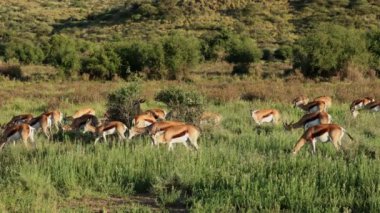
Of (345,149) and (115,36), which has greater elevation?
(345,149)

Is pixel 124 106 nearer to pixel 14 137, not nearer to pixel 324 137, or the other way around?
pixel 14 137

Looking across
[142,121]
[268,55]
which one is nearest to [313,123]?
[142,121]

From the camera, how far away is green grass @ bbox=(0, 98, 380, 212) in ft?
24.4

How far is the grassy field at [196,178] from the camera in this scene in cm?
745

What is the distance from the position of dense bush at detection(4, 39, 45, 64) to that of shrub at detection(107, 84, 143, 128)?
3110 cm

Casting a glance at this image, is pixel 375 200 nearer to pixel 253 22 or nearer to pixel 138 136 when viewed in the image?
pixel 138 136

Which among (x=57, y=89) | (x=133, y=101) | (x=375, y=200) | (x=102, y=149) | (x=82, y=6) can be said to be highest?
(x=375, y=200)

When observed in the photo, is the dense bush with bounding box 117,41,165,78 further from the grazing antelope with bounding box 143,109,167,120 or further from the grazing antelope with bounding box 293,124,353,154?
the grazing antelope with bounding box 293,124,353,154

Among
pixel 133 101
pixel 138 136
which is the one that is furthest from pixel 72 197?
pixel 133 101

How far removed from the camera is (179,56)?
34188 millimetres

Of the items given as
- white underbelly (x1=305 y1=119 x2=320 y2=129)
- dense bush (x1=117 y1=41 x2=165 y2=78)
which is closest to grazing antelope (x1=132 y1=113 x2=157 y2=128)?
white underbelly (x1=305 y1=119 x2=320 y2=129)

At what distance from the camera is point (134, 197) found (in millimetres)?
8258

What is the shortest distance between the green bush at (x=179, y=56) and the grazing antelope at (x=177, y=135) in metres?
22.6

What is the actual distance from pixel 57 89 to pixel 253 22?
114ft
